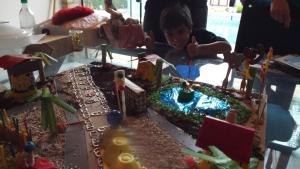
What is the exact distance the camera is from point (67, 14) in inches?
54.5

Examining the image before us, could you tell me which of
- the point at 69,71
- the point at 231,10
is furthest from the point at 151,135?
the point at 231,10

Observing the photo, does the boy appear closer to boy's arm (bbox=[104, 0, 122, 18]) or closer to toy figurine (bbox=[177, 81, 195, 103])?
boy's arm (bbox=[104, 0, 122, 18])

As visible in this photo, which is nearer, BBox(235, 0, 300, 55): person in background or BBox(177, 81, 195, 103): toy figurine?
BBox(177, 81, 195, 103): toy figurine

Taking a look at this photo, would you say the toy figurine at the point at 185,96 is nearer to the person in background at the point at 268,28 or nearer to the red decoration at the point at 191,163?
the red decoration at the point at 191,163

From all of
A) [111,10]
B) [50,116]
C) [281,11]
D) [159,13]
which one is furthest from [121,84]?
[159,13]

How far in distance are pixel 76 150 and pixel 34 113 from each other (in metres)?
0.20

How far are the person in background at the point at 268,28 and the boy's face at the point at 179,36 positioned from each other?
12.4 inches

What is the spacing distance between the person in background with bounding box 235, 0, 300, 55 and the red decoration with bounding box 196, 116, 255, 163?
0.82 m

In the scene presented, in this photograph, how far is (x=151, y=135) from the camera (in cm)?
58

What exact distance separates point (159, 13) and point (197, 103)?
2.68ft

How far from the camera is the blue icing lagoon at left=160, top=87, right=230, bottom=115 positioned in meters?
0.69

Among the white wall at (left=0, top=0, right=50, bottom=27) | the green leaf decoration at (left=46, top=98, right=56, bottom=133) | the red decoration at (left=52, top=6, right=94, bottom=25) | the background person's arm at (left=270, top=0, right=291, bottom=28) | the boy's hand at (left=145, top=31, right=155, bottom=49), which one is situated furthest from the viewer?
the white wall at (left=0, top=0, right=50, bottom=27)

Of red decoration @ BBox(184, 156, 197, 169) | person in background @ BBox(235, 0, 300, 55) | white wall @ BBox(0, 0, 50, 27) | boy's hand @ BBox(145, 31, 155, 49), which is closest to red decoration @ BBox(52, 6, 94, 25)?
white wall @ BBox(0, 0, 50, 27)

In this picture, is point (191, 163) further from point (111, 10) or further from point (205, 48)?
point (111, 10)
